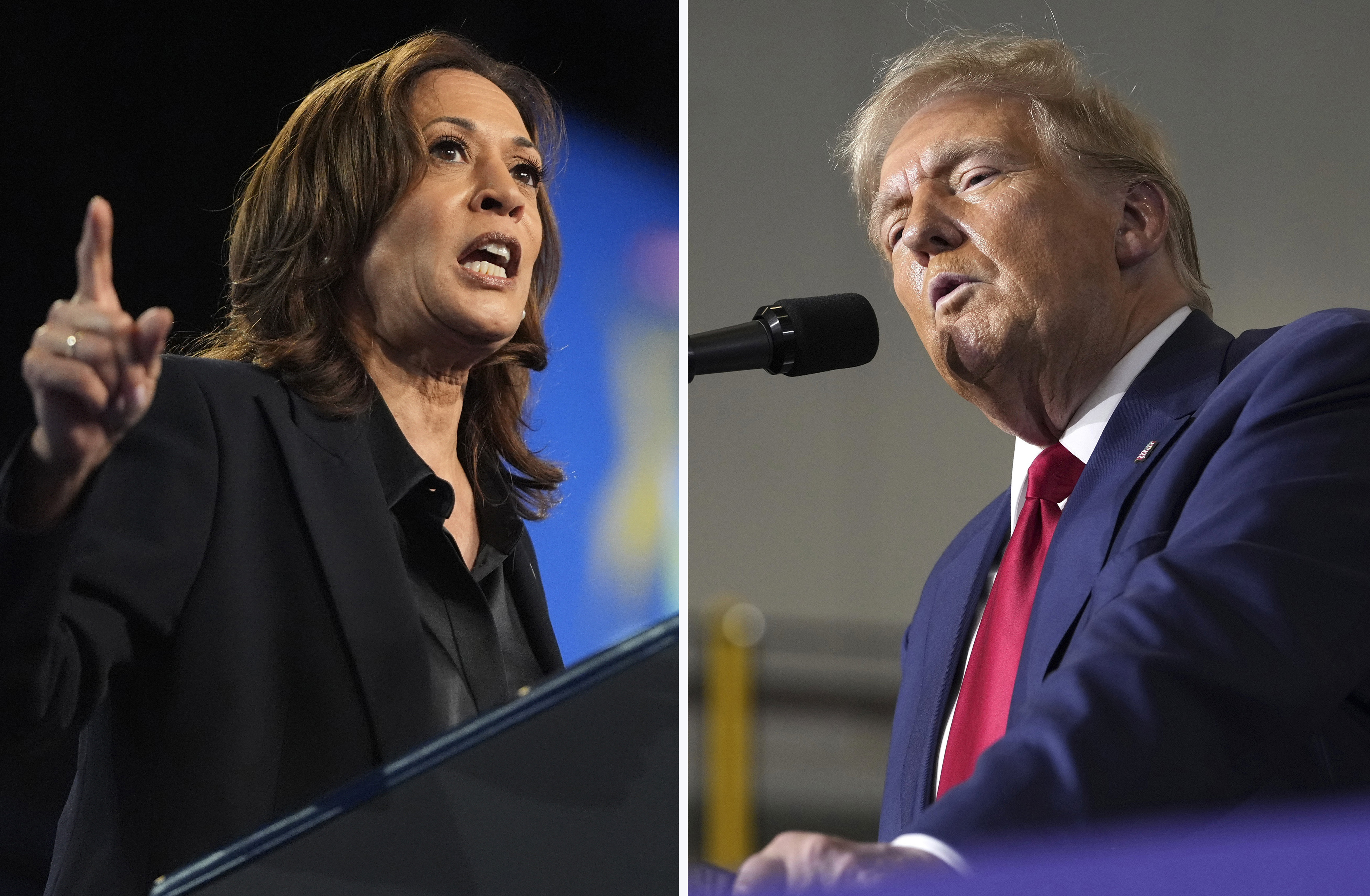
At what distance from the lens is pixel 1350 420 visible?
1.34 meters

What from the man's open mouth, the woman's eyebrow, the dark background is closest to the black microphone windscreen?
the man's open mouth

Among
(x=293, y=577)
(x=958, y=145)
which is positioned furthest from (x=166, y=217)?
(x=958, y=145)

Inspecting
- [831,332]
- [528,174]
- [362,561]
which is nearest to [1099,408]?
[831,332]

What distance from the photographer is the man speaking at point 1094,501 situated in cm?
110

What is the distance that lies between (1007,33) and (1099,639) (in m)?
1.09

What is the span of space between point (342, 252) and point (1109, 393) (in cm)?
91

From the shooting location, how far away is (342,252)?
1.40m

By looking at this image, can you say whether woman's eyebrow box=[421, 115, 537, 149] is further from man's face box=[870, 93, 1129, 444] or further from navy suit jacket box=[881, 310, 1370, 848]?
navy suit jacket box=[881, 310, 1370, 848]

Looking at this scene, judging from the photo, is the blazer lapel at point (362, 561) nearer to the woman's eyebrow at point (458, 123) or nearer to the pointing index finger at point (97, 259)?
the pointing index finger at point (97, 259)

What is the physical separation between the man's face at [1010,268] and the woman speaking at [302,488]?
0.50 metres

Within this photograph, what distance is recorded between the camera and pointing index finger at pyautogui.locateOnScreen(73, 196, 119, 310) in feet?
4.12

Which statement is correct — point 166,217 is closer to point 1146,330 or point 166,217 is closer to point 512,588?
point 512,588

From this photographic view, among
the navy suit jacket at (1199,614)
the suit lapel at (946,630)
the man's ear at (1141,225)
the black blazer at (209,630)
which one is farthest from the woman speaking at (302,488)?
the man's ear at (1141,225)

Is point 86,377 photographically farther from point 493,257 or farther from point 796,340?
point 796,340
